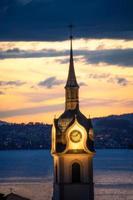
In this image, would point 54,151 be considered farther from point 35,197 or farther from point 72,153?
point 35,197

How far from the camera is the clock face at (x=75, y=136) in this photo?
150 ft

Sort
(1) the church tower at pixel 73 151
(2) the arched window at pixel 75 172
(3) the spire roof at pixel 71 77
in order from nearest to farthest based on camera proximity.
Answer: (1) the church tower at pixel 73 151
(2) the arched window at pixel 75 172
(3) the spire roof at pixel 71 77

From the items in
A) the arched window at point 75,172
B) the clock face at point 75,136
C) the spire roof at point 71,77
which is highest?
the spire roof at point 71,77

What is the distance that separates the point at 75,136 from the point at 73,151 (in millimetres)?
695

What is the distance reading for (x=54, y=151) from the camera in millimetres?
45719

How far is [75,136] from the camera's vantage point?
150 feet

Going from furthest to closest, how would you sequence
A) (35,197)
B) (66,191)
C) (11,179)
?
(11,179)
(35,197)
(66,191)

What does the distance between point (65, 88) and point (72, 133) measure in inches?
85.0

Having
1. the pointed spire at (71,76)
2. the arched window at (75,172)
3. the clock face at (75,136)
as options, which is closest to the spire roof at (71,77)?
the pointed spire at (71,76)

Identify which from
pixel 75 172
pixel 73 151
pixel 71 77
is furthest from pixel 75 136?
pixel 71 77

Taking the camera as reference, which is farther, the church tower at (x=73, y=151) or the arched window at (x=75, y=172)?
the arched window at (x=75, y=172)

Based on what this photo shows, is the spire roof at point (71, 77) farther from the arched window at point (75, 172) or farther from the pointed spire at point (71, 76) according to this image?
the arched window at point (75, 172)

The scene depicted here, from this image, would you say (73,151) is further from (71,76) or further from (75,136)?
(71,76)

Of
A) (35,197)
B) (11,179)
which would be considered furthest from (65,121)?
(11,179)
